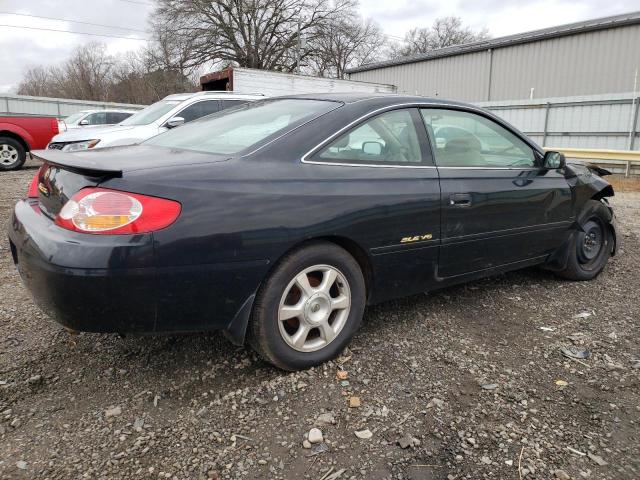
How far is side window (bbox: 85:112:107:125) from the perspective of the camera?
14.3 m

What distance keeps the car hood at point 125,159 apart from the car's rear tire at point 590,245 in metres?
3.06

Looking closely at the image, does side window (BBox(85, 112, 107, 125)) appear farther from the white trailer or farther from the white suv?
the white suv

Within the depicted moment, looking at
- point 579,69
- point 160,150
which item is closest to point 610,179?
point 579,69

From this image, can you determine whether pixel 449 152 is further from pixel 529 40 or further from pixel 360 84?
pixel 529 40

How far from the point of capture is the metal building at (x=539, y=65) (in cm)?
1763

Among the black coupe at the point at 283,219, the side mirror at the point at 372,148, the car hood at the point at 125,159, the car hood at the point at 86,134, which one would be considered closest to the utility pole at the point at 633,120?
the black coupe at the point at 283,219

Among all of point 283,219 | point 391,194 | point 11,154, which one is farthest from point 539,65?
point 283,219

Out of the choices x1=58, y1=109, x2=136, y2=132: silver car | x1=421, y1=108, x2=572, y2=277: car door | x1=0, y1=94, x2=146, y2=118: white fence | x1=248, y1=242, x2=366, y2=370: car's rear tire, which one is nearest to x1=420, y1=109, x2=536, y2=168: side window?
x1=421, y1=108, x2=572, y2=277: car door

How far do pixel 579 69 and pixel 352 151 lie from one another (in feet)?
64.9

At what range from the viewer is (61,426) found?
217 centimetres

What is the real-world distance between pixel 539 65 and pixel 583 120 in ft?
22.7

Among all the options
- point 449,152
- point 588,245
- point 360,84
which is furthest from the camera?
point 360,84

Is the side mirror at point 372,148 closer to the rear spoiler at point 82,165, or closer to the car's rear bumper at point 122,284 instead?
the car's rear bumper at point 122,284

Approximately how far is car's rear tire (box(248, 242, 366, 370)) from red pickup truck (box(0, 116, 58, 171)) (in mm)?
11632
